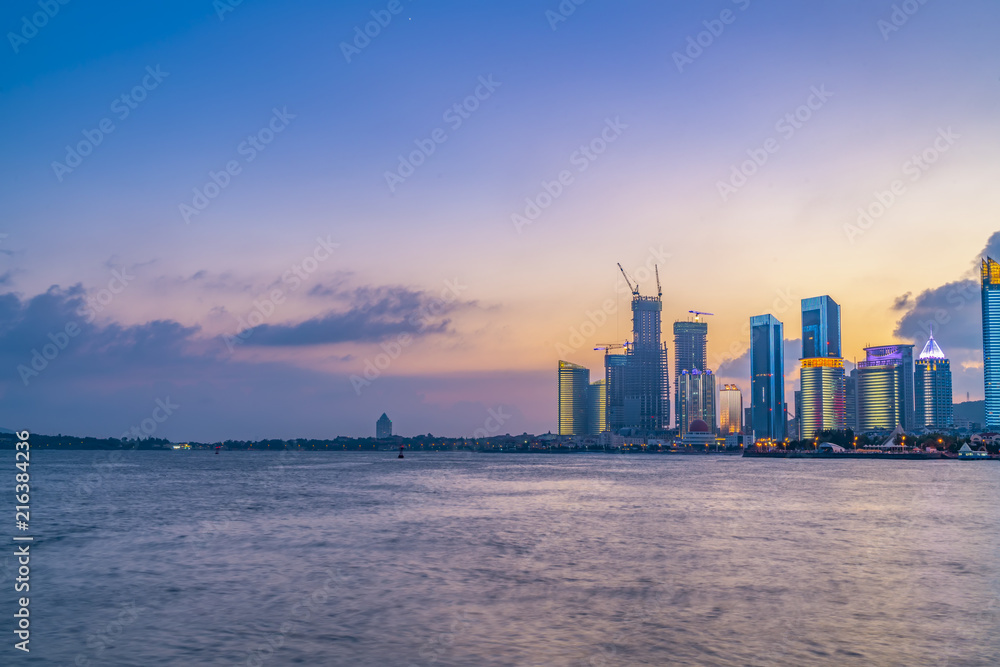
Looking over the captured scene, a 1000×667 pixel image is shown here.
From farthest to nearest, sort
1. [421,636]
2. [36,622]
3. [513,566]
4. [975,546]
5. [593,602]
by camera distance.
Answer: [975,546], [513,566], [593,602], [36,622], [421,636]

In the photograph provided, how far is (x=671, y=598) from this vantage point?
86.8ft

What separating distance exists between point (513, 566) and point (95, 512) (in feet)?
133

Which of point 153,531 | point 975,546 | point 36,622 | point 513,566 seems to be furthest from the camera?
point 153,531

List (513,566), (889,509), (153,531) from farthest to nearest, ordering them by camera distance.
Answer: (889,509)
(153,531)
(513,566)

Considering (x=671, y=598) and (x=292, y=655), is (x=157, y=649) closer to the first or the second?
(x=292, y=655)

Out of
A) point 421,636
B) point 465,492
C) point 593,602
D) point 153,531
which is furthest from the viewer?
point 465,492

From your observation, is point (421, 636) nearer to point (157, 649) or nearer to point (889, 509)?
point (157, 649)

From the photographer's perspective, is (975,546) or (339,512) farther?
(339,512)

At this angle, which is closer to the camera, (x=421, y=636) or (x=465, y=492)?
(x=421, y=636)

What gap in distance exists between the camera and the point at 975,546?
4006cm

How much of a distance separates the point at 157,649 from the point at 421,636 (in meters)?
7.33

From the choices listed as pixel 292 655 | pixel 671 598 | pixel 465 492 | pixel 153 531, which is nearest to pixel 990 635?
pixel 671 598

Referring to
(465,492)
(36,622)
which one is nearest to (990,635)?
(36,622)

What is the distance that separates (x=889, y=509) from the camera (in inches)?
2466
